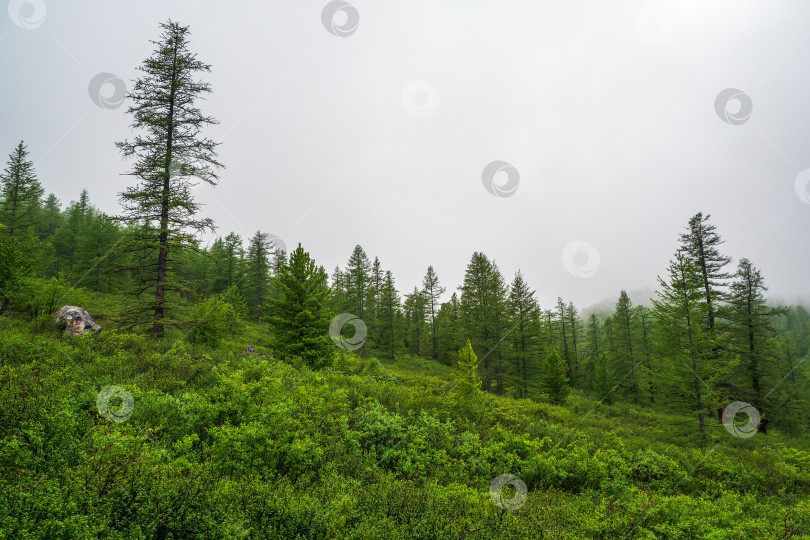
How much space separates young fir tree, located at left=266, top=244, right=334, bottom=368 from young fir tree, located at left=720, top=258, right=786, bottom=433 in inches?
999

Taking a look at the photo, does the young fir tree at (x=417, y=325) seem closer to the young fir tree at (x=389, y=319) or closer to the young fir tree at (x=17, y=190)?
the young fir tree at (x=389, y=319)

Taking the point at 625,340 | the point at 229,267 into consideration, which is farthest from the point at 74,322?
the point at 625,340

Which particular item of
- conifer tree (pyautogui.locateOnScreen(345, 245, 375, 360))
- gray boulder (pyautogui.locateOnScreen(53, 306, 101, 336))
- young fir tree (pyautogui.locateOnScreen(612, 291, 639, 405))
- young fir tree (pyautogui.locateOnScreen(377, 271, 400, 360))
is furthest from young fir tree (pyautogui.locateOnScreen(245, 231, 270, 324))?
young fir tree (pyautogui.locateOnScreen(612, 291, 639, 405))

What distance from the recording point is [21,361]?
25.1 feet

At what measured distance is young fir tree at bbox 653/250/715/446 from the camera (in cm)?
1568

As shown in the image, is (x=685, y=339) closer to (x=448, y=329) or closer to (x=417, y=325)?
(x=448, y=329)

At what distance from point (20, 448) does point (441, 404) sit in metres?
10.4

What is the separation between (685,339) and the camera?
1695 cm


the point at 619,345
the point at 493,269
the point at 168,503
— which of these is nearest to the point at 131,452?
the point at 168,503

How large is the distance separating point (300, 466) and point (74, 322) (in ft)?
39.6

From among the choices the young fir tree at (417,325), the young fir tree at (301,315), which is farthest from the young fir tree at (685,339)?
the young fir tree at (417,325)

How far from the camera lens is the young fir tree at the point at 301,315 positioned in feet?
51.8

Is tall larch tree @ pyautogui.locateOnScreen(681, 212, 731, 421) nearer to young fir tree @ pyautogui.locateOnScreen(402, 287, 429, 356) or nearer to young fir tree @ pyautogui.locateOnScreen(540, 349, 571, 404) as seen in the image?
young fir tree @ pyautogui.locateOnScreen(540, 349, 571, 404)

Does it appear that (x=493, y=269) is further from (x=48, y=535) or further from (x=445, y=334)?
(x=48, y=535)
